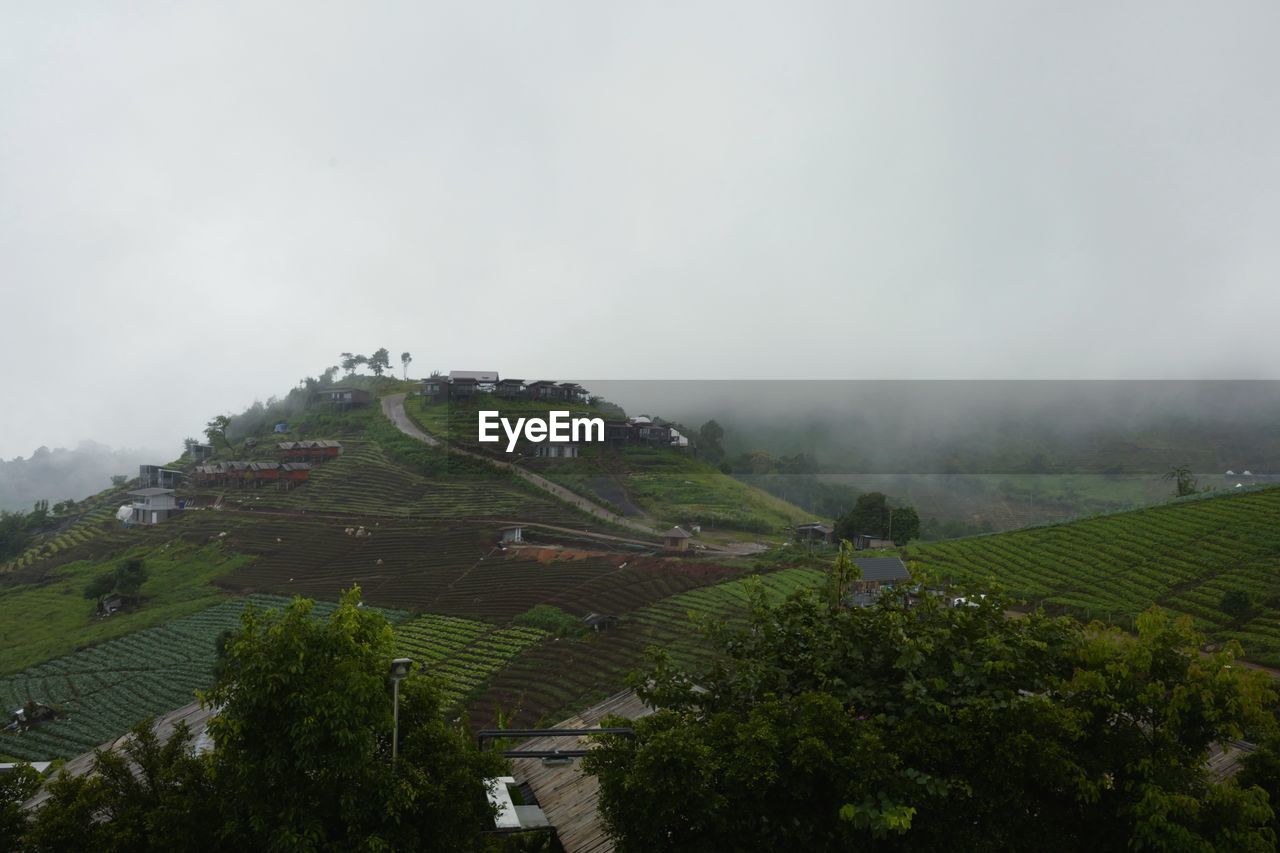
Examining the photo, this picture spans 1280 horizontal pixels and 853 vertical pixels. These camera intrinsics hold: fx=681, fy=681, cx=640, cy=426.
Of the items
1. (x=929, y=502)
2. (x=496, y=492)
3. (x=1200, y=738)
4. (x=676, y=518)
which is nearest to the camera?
(x=1200, y=738)

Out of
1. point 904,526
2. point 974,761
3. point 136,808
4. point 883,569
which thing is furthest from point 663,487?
point 136,808

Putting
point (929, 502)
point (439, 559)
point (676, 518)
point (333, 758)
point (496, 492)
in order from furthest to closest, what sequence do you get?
point (929, 502) < point (496, 492) < point (676, 518) < point (439, 559) < point (333, 758)

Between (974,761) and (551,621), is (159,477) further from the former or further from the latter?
(974,761)

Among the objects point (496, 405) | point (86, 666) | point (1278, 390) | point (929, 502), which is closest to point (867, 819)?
point (86, 666)

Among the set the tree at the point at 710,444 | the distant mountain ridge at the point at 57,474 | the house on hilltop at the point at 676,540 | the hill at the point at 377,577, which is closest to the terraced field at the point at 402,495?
the hill at the point at 377,577

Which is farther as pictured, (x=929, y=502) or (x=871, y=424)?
(x=871, y=424)

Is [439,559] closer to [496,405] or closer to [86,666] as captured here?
[86,666]
